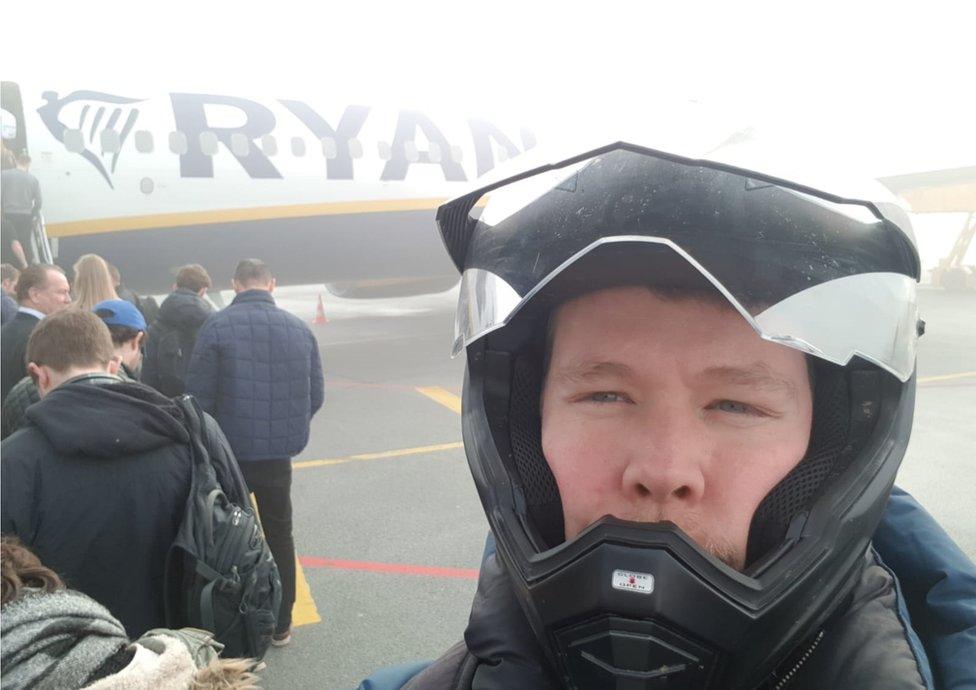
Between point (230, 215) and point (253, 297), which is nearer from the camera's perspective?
point (253, 297)

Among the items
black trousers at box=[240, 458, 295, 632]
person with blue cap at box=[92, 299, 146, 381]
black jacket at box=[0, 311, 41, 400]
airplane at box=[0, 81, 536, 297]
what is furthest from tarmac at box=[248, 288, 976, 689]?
airplane at box=[0, 81, 536, 297]

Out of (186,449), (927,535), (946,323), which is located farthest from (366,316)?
(927,535)

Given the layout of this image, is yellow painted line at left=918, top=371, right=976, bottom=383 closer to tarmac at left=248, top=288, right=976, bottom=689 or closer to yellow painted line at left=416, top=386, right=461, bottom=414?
tarmac at left=248, top=288, right=976, bottom=689

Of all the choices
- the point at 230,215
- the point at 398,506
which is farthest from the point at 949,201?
the point at 398,506

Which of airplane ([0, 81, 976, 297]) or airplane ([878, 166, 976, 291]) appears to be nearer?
airplane ([0, 81, 976, 297])

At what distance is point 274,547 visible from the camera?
3689 millimetres

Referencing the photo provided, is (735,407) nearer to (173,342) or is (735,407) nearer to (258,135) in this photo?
(173,342)

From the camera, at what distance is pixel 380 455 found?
21.1ft

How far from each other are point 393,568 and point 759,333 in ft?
12.3

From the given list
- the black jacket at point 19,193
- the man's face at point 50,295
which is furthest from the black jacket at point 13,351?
the black jacket at point 19,193

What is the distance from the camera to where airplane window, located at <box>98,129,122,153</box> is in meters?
9.75

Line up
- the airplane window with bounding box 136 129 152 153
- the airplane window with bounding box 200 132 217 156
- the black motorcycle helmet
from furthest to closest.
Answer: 1. the airplane window with bounding box 200 132 217 156
2. the airplane window with bounding box 136 129 152 153
3. the black motorcycle helmet

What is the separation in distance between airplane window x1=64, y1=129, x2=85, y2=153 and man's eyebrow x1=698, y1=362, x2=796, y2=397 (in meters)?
10.6

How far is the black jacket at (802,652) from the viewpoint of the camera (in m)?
0.81
